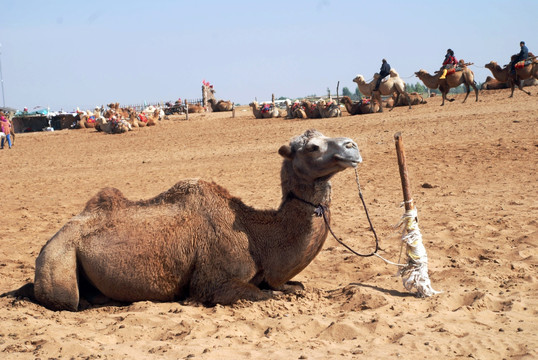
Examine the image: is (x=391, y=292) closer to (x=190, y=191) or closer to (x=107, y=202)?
(x=190, y=191)

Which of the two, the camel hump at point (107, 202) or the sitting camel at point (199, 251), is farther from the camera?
the camel hump at point (107, 202)

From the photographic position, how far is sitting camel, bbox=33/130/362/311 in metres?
5.81

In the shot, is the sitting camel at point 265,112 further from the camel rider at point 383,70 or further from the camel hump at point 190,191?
the camel hump at point 190,191

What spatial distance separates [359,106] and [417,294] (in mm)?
24675

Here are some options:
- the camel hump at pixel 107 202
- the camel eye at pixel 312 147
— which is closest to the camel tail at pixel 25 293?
the camel hump at pixel 107 202

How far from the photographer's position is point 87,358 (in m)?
4.43

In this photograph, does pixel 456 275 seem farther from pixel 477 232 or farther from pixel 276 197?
pixel 276 197

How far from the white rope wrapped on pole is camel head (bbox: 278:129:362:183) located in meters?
0.95

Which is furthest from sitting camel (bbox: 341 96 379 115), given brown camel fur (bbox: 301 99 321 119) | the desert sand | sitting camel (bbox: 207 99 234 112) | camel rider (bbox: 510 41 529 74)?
sitting camel (bbox: 207 99 234 112)

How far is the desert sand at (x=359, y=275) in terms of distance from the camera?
15.3 feet

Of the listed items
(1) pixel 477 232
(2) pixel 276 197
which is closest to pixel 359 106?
(2) pixel 276 197

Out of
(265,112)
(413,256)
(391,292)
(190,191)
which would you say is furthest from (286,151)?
(265,112)

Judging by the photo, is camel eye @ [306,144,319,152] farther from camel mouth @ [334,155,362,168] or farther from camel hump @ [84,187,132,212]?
camel hump @ [84,187,132,212]

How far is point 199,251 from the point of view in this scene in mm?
5902
